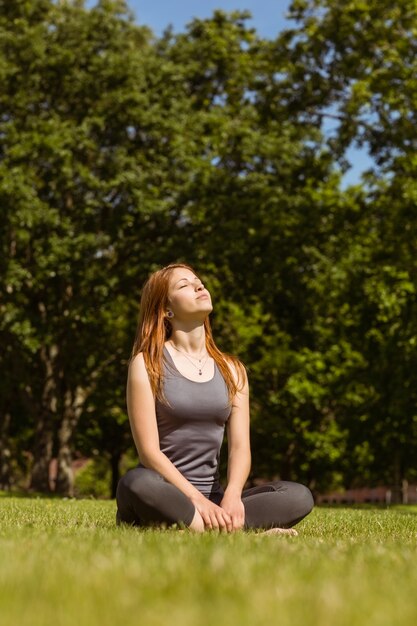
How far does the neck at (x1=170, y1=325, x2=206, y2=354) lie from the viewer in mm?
7684

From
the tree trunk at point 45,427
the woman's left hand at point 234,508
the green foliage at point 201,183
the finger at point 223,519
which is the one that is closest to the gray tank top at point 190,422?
the woman's left hand at point 234,508

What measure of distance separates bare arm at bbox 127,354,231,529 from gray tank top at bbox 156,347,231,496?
0.21 meters

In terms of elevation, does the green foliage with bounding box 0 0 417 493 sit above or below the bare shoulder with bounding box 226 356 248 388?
above

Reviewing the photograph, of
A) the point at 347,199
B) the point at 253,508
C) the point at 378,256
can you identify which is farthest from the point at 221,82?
the point at 253,508

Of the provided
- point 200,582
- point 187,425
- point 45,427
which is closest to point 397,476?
point 45,427

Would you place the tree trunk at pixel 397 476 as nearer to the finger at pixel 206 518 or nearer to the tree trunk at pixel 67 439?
the tree trunk at pixel 67 439

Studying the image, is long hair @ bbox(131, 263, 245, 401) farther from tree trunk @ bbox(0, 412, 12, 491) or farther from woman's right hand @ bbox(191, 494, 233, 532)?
tree trunk @ bbox(0, 412, 12, 491)

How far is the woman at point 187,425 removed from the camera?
6.93 metres

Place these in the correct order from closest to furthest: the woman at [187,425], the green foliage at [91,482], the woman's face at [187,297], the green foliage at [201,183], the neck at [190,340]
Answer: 1. the woman at [187,425]
2. the woman's face at [187,297]
3. the neck at [190,340]
4. the green foliage at [201,183]
5. the green foliage at [91,482]

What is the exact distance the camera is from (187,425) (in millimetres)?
7465

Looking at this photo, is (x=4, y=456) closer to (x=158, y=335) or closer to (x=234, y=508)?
(x=158, y=335)

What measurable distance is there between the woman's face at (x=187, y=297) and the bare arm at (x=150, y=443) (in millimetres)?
501

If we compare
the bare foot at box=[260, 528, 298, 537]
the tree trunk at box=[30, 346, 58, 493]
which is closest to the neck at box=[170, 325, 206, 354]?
the bare foot at box=[260, 528, 298, 537]

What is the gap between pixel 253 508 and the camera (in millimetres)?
7398
